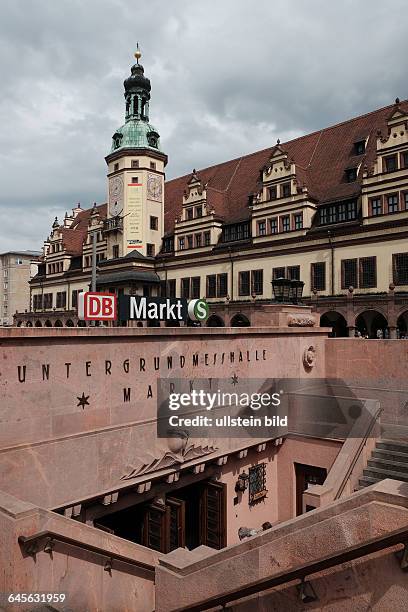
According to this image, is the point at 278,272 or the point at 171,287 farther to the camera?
the point at 171,287

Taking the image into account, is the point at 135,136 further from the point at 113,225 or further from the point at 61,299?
the point at 61,299

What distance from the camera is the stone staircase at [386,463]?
1538cm

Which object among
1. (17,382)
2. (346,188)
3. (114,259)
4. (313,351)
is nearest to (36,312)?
(114,259)

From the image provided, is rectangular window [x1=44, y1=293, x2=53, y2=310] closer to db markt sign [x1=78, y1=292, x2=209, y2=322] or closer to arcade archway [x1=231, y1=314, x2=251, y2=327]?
arcade archway [x1=231, y1=314, x2=251, y2=327]

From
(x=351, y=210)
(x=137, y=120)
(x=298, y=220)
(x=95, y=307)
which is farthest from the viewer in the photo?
(x=137, y=120)

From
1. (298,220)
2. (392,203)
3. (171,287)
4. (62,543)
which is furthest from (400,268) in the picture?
(62,543)

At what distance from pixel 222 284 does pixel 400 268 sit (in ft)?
55.4

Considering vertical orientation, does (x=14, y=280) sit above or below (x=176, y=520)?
above

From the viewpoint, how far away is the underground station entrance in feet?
47.3

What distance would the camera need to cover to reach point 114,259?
5175 centimetres

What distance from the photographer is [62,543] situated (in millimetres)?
7789

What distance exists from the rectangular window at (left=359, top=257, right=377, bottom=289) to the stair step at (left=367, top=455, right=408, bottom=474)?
1924 cm

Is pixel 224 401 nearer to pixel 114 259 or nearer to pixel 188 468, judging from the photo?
pixel 188 468

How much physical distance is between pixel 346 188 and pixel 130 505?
31.2 meters
